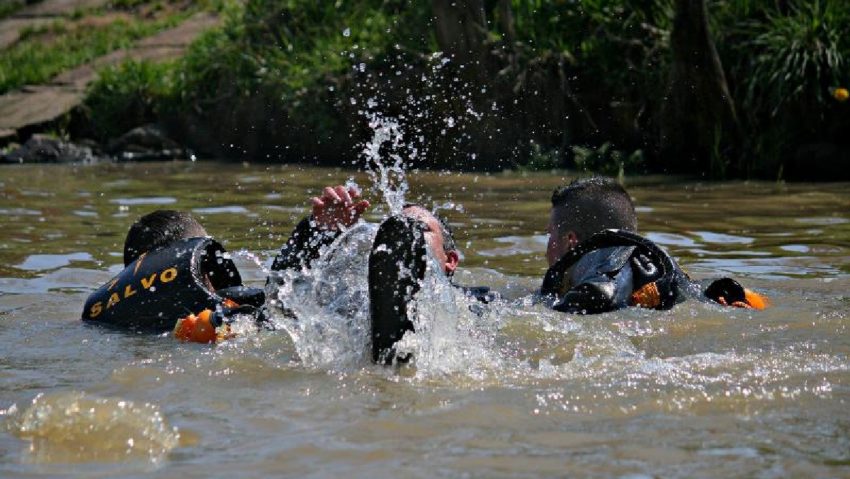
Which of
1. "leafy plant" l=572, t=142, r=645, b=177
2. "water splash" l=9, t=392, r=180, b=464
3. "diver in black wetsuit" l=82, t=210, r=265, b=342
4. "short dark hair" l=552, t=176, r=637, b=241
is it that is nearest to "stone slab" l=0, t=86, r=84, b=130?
"leafy plant" l=572, t=142, r=645, b=177

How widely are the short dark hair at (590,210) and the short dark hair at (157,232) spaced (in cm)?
152

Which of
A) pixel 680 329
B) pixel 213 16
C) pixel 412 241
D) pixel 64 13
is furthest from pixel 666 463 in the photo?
pixel 64 13

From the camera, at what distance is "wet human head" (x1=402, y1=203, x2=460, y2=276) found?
16.3 feet

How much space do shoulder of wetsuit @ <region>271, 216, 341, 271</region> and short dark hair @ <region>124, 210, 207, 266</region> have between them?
469 millimetres

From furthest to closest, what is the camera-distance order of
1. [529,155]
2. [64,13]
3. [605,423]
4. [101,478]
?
[64,13]
[529,155]
[605,423]
[101,478]

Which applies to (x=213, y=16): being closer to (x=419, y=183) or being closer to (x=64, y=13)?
(x=64, y=13)

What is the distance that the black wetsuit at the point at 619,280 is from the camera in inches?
197

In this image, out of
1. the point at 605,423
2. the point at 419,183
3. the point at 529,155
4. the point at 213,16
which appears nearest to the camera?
the point at 605,423

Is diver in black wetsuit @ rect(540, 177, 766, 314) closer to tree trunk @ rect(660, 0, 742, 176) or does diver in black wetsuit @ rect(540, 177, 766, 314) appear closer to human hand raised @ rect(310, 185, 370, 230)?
human hand raised @ rect(310, 185, 370, 230)

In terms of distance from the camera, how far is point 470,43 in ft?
43.4

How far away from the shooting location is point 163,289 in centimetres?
516

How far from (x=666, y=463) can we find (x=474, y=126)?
9.87 meters

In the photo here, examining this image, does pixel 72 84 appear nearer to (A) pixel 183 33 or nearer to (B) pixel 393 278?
(A) pixel 183 33

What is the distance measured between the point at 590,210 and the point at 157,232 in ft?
5.83
